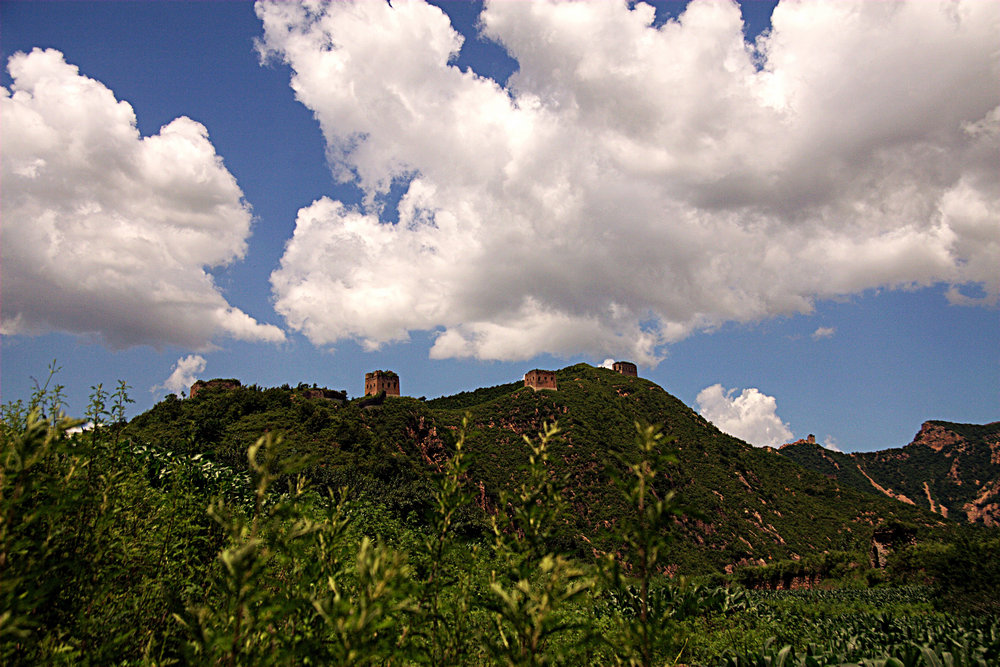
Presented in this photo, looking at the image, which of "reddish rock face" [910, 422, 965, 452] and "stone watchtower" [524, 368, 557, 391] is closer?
"stone watchtower" [524, 368, 557, 391]

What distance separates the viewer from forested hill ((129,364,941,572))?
Result: 27.2m

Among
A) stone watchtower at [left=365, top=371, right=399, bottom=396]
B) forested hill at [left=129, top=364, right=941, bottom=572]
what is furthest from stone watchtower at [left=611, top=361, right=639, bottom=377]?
stone watchtower at [left=365, top=371, right=399, bottom=396]

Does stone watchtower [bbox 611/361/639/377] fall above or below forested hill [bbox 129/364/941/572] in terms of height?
above

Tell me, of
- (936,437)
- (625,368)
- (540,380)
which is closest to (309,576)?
(540,380)

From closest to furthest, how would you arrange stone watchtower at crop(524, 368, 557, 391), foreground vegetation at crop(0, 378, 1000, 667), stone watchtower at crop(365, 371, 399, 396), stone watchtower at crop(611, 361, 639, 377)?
foreground vegetation at crop(0, 378, 1000, 667) < stone watchtower at crop(365, 371, 399, 396) < stone watchtower at crop(524, 368, 557, 391) < stone watchtower at crop(611, 361, 639, 377)

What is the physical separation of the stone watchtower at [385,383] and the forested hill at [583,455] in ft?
36.3

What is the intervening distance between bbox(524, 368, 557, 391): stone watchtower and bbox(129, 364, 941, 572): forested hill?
1.60m

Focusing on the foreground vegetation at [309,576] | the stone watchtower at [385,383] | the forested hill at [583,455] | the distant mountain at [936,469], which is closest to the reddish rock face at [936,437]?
the distant mountain at [936,469]

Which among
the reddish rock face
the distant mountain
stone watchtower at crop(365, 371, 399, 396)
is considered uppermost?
stone watchtower at crop(365, 371, 399, 396)

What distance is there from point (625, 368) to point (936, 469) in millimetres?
83807

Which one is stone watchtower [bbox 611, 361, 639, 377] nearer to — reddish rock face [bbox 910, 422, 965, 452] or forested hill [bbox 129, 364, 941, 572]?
forested hill [bbox 129, 364, 941, 572]

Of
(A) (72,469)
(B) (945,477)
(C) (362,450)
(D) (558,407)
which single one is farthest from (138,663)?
(B) (945,477)

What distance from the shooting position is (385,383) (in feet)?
230

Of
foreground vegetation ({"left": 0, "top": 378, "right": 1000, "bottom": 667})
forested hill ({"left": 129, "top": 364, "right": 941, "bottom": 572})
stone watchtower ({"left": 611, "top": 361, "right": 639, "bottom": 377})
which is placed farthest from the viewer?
stone watchtower ({"left": 611, "top": 361, "right": 639, "bottom": 377})
